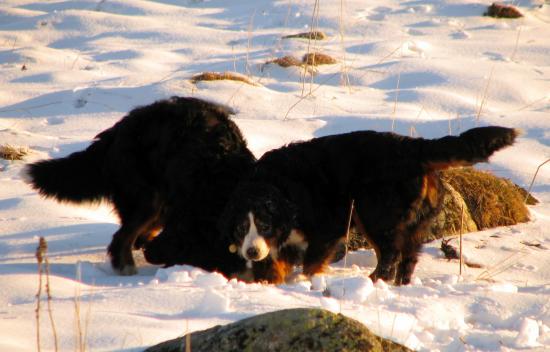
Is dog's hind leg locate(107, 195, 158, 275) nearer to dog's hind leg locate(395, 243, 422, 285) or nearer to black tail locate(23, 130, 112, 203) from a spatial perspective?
black tail locate(23, 130, 112, 203)

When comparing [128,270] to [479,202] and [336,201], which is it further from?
[479,202]

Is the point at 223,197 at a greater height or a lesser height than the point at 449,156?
lesser

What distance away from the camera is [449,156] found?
5129mm

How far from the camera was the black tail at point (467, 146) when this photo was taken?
4922 mm

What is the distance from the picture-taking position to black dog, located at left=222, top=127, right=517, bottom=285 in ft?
17.5

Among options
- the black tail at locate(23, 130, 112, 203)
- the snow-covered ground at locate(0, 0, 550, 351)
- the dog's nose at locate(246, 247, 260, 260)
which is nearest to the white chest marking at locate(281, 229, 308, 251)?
the snow-covered ground at locate(0, 0, 550, 351)

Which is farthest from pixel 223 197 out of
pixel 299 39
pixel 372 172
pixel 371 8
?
pixel 371 8

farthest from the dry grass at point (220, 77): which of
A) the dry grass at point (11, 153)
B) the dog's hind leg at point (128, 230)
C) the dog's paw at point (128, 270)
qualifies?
the dog's paw at point (128, 270)

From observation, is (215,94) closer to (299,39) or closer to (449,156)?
(299,39)

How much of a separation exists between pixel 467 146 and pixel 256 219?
1.46m

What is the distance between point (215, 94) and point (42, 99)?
7.18 ft

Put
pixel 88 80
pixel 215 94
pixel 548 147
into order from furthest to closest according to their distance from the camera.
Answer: pixel 88 80 → pixel 215 94 → pixel 548 147

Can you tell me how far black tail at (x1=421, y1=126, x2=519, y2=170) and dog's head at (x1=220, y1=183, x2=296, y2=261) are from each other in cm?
102

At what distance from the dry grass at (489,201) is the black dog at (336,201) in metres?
1.89
